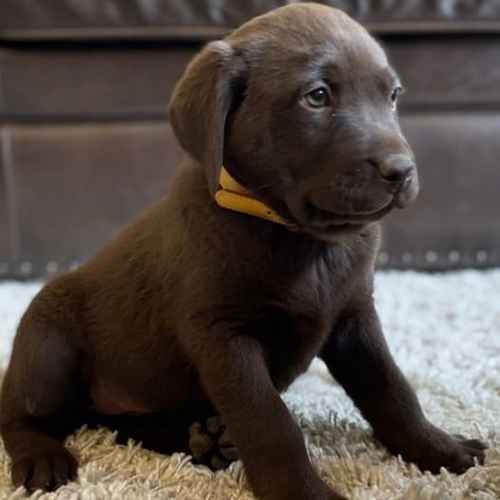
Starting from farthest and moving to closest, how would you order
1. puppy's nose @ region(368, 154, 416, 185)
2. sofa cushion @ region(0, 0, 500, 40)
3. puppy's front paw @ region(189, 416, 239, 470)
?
sofa cushion @ region(0, 0, 500, 40), puppy's front paw @ region(189, 416, 239, 470), puppy's nose @ region(368, 154, 416, 185)

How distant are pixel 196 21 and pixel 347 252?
Result: 1510 millimetres

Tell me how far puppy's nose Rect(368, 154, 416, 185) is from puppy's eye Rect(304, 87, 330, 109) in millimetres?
146

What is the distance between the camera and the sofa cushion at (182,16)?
276 centimetres

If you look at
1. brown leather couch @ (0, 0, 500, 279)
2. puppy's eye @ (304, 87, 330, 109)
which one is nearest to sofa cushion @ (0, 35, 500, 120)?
brown leather couch @ (0, 0, 500, 279)

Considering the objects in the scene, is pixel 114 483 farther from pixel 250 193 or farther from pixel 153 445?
pixel 250 193

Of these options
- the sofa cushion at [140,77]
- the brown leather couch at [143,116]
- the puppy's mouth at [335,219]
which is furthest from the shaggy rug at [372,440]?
the sofa cushion at [140,77]

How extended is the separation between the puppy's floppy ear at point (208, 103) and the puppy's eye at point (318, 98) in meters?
0.12

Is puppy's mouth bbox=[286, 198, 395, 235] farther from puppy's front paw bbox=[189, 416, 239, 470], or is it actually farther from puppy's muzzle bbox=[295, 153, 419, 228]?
puppy's front paw bbox=[189, 416, 239, 470]

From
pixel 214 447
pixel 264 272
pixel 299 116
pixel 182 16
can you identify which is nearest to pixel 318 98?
pixel 299 116

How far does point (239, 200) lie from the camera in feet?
4.77

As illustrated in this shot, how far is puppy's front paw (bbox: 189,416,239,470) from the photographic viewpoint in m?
1.53

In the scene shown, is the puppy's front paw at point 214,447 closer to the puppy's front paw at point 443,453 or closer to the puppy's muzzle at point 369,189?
the puppy's front paw at point 443,453

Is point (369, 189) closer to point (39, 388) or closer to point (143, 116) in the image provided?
point (39, 388)

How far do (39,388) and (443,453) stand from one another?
714 mm
